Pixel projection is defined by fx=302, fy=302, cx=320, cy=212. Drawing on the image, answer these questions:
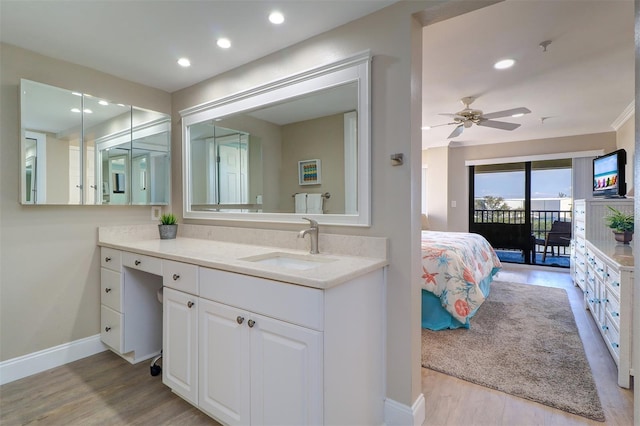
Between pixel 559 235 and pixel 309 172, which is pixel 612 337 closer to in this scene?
pixel 309 172

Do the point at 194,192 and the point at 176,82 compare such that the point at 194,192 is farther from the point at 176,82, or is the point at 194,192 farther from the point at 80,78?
the point at 80,78

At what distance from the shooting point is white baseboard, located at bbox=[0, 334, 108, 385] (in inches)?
82.1

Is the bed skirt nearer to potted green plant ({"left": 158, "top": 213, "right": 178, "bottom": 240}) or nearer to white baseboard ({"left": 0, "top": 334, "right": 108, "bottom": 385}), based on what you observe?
potted green plant ({"left": 158, "top": 213, "right": 178, "bottom": 240})

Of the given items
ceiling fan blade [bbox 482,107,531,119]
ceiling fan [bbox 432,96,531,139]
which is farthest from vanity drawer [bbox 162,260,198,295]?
ceiling fan blade [bbox 482,107,531,119]

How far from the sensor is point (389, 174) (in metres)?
1.66

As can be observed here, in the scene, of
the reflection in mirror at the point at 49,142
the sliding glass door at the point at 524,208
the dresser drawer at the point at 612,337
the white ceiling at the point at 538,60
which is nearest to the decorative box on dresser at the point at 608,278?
the dresser drawer at the point at 612,337

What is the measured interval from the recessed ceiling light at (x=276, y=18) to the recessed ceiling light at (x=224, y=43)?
39 cm

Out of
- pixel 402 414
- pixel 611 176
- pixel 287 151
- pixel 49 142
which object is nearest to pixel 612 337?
pixel 402 414

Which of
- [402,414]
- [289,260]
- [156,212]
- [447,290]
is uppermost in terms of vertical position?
[156,212]

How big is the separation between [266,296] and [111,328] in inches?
70.1

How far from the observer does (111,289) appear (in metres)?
2.38

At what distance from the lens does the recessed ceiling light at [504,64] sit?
100 inches

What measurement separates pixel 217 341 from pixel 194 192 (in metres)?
1.60

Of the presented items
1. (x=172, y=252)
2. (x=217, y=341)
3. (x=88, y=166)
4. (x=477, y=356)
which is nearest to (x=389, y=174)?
(x=217, y=341)
